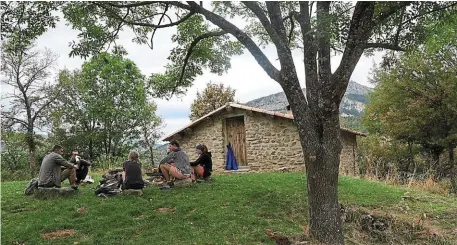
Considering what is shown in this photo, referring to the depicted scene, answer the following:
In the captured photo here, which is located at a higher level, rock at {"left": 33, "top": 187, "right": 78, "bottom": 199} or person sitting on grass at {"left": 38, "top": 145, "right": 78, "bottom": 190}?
person sitting on grass at {"left": 38, "top": 145, "right": 78, "bottom": 190}

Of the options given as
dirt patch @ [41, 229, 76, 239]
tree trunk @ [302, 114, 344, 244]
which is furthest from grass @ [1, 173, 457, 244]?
tree trunk @ [302, 114, 344, 244]

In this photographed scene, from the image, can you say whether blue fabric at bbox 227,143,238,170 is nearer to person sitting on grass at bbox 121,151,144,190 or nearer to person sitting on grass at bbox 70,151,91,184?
person sitting on grass at bbox 70,151,91,184

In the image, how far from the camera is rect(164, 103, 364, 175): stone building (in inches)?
691

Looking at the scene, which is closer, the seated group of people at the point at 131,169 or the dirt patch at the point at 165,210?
the dirt patch at the point at 165,210

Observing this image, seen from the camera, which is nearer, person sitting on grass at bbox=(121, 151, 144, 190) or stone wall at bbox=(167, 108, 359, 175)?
person sitting on grass at bbox=(121, 151, 144, 190)

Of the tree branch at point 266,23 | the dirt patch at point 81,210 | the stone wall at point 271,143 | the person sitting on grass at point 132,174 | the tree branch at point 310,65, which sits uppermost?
the tree branch at point 266,23

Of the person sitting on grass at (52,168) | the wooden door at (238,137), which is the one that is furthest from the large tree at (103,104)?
the person sitting on grass at (52,168)

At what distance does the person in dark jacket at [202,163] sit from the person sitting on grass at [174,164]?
75 centimetres

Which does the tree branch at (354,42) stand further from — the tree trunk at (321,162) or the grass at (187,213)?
the grass at (187,213)

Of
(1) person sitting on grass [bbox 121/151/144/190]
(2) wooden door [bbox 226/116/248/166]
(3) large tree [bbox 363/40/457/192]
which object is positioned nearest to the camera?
(1) person sitting on grass [bbox 121/151/144/190]

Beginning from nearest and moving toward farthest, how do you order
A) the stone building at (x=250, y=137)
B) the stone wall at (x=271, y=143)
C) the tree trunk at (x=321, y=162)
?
1. the tree trunk at (x=321, y=162)
2. the stone wall at (x=271, y=143)
3. the stone building at (x=250, y=137)

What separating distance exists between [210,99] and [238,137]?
13.1 m

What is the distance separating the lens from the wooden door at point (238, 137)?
18.9 meters

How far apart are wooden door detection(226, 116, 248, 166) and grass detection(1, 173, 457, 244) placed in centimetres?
684
